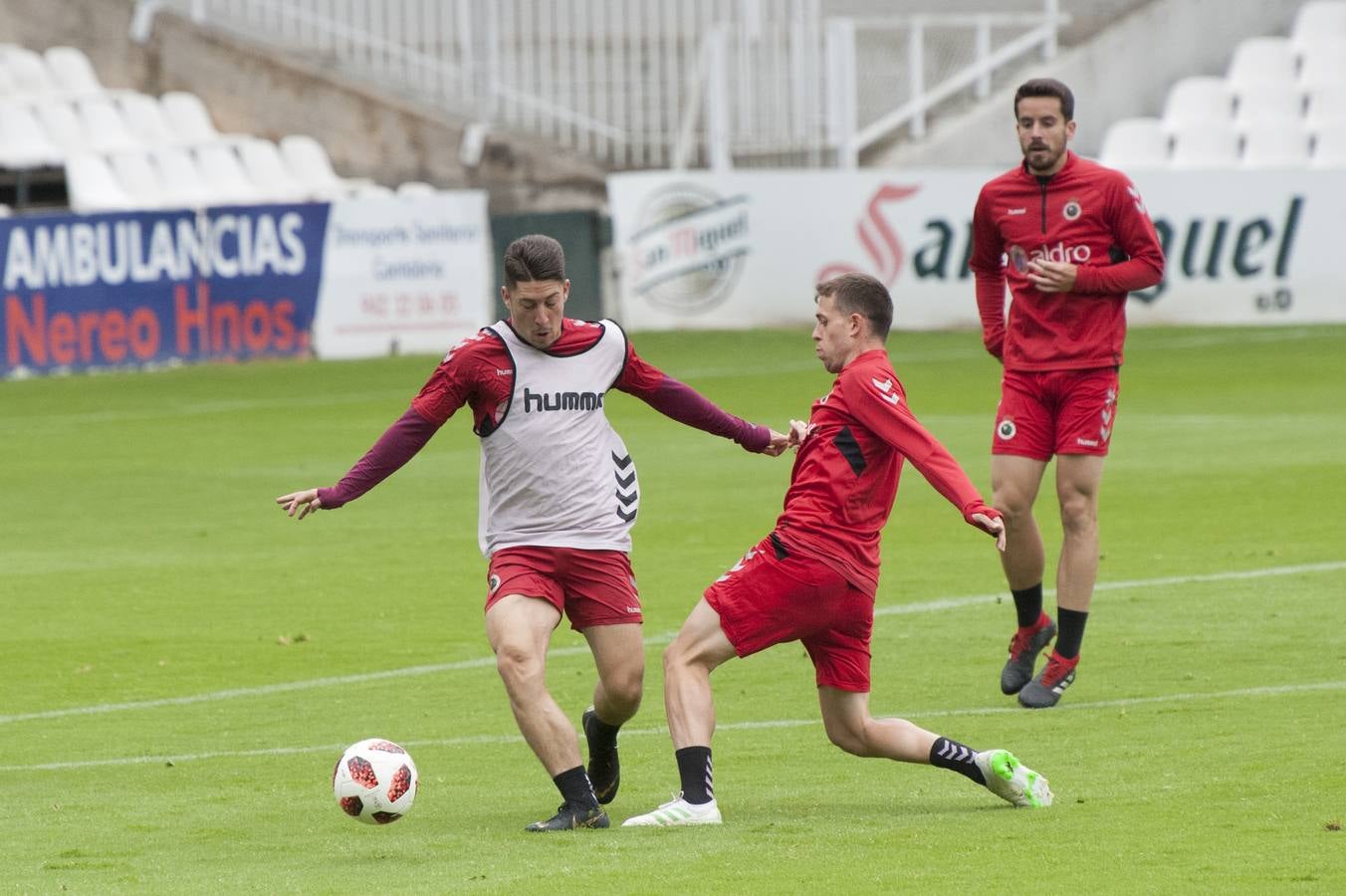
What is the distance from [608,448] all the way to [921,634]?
3404 millimetres

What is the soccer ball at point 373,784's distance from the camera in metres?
6.56

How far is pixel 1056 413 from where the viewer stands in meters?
8.88

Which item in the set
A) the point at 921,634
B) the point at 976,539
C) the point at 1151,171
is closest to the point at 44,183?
the point at 1151,171

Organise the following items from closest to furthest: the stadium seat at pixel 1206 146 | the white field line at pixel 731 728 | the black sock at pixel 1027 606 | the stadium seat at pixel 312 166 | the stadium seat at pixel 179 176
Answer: the white field line at pixel 731 728 < the black sock at pixel 1027 606 < the stadium seat at pixel 179 176 < the stadium seat at pixel 312 166 < the stadium seat at pixel 1206 146

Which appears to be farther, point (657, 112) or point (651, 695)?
point (657, 112)

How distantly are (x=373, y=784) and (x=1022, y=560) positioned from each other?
10.7ft

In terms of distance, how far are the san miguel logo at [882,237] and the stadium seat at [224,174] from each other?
7.98 m

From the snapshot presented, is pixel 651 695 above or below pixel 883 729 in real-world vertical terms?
below

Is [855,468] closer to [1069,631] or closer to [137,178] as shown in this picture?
[1069,631]

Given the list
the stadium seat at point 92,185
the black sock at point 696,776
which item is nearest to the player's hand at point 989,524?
the black sock at point 696,776

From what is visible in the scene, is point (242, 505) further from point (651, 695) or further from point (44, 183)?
point (44, 183)

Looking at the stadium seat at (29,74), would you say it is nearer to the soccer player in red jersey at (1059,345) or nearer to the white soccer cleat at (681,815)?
the soccer player in red jersey at (1059,345)

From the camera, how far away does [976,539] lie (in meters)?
13.2

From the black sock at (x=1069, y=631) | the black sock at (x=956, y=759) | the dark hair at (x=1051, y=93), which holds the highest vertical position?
the dark hair at (x=1051, y=93)
